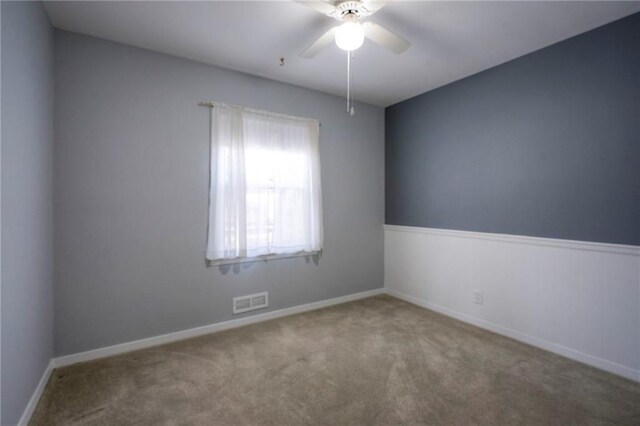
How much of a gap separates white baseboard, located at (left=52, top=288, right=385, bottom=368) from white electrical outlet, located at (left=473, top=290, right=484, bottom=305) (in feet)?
4.61

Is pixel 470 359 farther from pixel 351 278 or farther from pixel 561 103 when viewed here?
pixel 561 103

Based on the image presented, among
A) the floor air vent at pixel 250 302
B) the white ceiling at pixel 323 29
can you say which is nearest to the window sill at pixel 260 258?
the floor air vent at pixel 250 302

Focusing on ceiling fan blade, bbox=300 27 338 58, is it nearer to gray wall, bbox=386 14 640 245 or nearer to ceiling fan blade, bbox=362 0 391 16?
ceiling fan blade, bbox=362 0 391 16

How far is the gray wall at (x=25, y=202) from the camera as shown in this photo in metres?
1.46

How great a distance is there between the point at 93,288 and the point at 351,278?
2694 mm

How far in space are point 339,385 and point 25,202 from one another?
224 cm

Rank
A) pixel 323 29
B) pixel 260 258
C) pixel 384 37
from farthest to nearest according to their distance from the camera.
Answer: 1. pixel 260 258
2. pixel 323 29
3. pixel 384 37

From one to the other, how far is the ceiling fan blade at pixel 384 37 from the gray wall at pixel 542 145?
3.66ft

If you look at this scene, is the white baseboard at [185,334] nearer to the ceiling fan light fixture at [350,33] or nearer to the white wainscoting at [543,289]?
the white wainscoting at [543,289]

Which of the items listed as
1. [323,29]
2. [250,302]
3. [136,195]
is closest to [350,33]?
[323,29]

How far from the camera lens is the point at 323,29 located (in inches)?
92.1

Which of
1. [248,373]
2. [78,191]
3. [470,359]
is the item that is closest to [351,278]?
[470,359]

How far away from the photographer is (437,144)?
348 cm

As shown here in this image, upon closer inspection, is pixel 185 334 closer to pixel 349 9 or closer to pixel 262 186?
pixel 262 186
